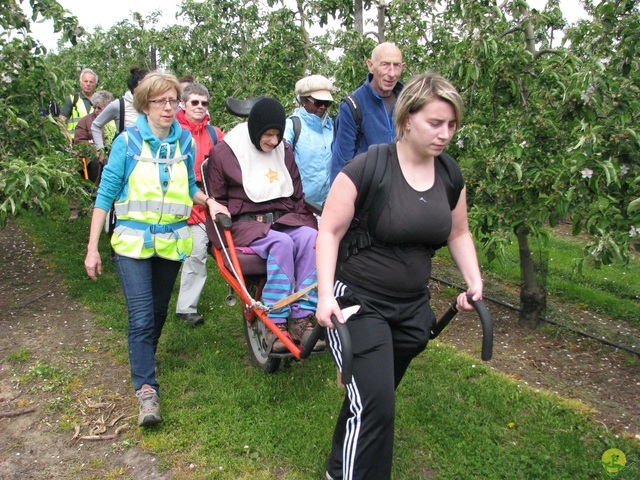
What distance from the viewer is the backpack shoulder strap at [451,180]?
10.1 ft

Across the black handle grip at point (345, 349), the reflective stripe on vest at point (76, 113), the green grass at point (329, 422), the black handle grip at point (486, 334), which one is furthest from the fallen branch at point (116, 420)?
the reflective stripe on vest at point (76, 113)

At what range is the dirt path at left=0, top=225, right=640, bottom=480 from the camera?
390 cm

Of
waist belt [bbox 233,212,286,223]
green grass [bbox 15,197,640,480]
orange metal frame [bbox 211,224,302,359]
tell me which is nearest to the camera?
green grass [bbox 15,197,640,480]

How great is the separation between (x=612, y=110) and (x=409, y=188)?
2.06 m

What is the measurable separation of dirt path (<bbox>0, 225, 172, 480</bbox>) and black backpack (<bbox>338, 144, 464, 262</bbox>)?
5.90ft

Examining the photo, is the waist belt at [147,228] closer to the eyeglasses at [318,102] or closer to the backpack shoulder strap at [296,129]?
the backpack shoulder strap at [296,129]

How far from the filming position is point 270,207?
472cm

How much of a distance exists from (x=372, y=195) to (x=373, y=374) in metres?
0.77

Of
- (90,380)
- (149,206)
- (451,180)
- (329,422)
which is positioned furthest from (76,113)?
(451,180)

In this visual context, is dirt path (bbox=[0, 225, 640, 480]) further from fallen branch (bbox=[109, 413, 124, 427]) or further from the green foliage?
the green foliage

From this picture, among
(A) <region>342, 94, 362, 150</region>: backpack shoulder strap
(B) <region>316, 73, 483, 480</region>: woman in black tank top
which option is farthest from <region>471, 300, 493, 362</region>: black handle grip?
(A) <region>342, 94, 362, 150</region>: backpack shoulder strap

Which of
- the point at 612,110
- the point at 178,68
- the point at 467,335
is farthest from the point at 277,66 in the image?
the point at 612,110

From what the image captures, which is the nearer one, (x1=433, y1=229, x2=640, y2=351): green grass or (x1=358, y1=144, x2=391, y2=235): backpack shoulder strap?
(x1=358, y1=144, x2=391, y2=235): backpack shoulder strap

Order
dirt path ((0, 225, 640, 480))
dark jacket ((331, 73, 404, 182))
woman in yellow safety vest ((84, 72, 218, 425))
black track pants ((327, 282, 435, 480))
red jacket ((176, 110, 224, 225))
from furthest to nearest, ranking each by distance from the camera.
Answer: red jacket ((176, 110, 224, 225))
dark jacket ((331, 73, 404, 182))
woman in yellow safety vest ((84, 72, 218, 425))
dirt path ((0, 225, 640, 480))
black track pants ((327, 282, 435, 480))
